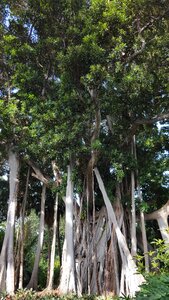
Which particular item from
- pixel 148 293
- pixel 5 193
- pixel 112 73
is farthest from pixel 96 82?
pixel 5 193

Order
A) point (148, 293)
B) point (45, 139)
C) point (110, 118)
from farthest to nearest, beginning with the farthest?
point (110, 118) → point (45, 139) → point (148, 293)

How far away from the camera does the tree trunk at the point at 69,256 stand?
675 centimetres

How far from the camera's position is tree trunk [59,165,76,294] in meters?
6.75

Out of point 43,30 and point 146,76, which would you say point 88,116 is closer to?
point 146,76

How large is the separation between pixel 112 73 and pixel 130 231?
3.59 m

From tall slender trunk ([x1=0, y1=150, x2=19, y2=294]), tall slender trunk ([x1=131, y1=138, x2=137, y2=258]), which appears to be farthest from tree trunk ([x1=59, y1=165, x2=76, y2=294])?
tall slender trunk ([x1=131, y1=138, x2=137, y2=258])

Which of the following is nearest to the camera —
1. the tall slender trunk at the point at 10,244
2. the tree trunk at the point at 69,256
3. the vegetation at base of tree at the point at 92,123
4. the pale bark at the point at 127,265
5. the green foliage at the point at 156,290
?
the green foliage at the point at 156,290

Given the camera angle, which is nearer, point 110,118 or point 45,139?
point 45,139

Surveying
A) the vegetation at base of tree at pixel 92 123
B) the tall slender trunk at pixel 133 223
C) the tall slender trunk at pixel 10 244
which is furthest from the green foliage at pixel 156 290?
the tall slender trunk at pixel 10 244

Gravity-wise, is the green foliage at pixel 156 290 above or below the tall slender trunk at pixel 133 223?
below

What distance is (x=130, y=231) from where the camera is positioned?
7.51 meters

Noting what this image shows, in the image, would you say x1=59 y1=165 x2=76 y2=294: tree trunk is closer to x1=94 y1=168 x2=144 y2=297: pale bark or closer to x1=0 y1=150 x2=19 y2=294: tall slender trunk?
x1=94 y1=168 x2=144 y2=297: pale bark

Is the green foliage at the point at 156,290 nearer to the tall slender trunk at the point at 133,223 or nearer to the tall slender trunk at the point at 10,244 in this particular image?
the tall slender trunk at the point at 133,223

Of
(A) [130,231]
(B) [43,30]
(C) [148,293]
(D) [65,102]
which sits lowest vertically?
(C) [148,293]
